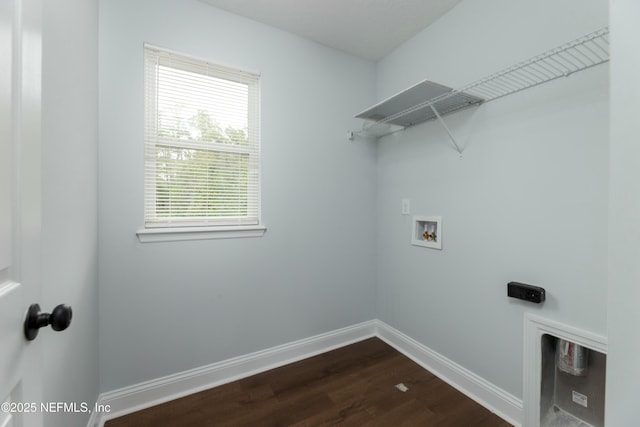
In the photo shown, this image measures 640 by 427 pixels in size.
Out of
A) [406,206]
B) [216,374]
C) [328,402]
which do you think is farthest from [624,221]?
[216,374]

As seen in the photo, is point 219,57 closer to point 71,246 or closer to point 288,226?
point 288,226

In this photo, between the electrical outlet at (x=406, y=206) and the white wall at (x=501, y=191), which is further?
the electrical outlet at (x=406, y=206)

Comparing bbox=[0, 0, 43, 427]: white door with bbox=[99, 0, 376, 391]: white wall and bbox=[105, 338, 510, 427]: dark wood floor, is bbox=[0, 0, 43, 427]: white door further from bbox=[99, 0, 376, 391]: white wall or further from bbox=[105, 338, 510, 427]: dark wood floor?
bbox=[105, 338, 510, 427]: dark wood floor

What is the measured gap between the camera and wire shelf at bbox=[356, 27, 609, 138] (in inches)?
47.8

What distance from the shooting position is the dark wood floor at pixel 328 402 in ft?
4.99

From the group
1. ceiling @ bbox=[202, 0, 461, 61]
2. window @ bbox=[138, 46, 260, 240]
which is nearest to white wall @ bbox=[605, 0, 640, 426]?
ceiling @ bbox=[202, 0, 461, 61]

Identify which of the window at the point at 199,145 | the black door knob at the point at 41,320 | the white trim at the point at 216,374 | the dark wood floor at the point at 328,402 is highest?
the window at the point at 199,145

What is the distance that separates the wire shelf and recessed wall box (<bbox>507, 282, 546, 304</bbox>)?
1.08 meters

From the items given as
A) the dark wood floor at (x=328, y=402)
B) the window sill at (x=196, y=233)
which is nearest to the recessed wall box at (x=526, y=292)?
the dark wood floor at (x=328, y=402)

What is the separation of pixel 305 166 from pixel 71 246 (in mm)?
1497

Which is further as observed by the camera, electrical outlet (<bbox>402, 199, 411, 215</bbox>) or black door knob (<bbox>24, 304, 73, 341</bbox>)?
electrical outlet (<bbox>402, 199, 411, 215</bbox>)

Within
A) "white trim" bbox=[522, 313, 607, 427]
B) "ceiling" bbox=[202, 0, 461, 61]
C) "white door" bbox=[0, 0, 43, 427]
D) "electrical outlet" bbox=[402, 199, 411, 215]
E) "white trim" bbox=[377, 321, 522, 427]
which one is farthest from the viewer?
"electrical outlet" bbox=[402, 199, 411, 215]

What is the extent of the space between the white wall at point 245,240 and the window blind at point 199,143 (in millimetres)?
72

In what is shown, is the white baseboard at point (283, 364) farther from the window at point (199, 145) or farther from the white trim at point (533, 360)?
the window at point (199, 145)
